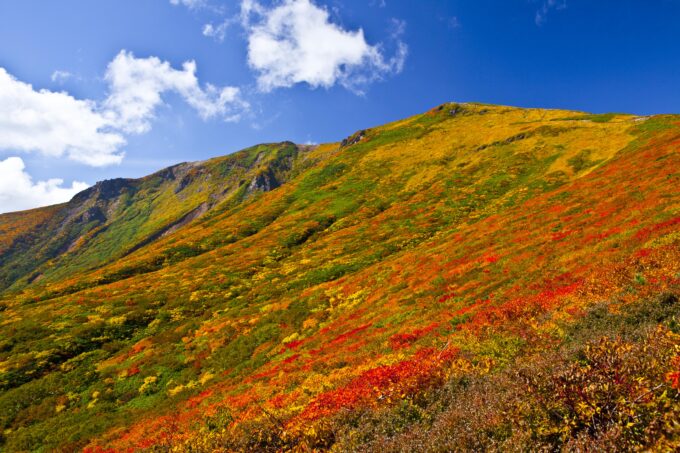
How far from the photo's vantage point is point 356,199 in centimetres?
10056

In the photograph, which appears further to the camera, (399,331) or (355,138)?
(355,138)

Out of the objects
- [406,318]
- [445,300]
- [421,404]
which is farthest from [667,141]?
[421,404]

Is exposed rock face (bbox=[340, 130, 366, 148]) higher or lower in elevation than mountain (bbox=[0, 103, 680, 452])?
higher

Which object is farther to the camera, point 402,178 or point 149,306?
point 402,178

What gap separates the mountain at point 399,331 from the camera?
8367 mm

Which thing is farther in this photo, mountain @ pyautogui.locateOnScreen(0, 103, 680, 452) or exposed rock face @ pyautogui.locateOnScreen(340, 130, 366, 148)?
exposed rock face @ pyautogui.locateOnScreen(340, 130, 366, 148)

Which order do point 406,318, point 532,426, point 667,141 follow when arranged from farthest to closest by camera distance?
point 667,141, point 406,318, point 532,426

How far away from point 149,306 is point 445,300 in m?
47.5

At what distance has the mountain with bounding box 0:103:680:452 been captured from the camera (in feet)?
27.5

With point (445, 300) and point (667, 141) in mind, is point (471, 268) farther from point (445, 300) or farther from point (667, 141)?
point (667, 141)

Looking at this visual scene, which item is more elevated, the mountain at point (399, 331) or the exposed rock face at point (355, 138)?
the exposed rock face at point (355, 138)

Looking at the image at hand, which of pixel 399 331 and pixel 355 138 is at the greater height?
pixel 355 138

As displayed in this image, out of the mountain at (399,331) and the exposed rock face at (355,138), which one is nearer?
the mountain at (399,331)

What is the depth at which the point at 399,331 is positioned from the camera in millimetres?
23719
